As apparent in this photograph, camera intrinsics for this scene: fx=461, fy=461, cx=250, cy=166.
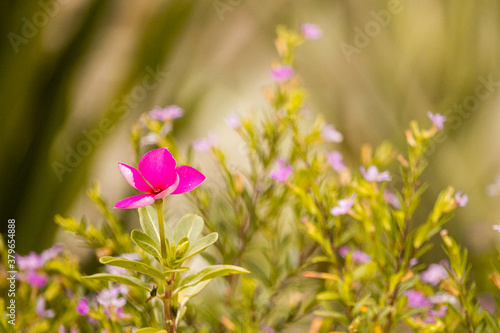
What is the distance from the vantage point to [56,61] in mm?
1131

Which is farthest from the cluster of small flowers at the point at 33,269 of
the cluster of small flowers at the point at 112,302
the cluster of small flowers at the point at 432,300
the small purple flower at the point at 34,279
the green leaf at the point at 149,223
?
the cluster of small flowers at the point at 432,300

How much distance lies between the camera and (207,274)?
0.35 meters

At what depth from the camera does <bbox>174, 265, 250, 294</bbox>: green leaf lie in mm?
337

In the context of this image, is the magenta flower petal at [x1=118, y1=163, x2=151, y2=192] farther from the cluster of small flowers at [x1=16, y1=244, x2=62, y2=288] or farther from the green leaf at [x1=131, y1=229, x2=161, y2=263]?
the cluster of small flowers at [x1=16, y1=244, x2=62, y2=288]

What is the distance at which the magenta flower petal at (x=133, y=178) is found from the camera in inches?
12.0

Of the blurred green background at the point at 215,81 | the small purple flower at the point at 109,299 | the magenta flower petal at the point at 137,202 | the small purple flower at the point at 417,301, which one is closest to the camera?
the magenta flower petal at the point at 137,202

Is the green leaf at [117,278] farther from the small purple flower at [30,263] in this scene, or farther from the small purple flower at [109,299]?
the small purple flower at [30,263]

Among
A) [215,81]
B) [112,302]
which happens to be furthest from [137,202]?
[215,81]

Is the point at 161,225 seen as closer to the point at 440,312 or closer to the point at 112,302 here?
the point at 112,302

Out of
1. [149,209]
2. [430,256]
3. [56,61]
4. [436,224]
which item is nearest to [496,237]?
[430,256]

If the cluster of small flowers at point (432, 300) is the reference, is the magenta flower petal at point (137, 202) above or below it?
above

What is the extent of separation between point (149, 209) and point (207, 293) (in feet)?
2.30

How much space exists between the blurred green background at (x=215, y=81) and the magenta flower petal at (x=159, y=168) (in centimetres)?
81

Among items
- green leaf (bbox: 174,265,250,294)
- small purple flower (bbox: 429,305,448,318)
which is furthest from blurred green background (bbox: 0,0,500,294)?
green leaf (bbox: 174,265,250,294)
